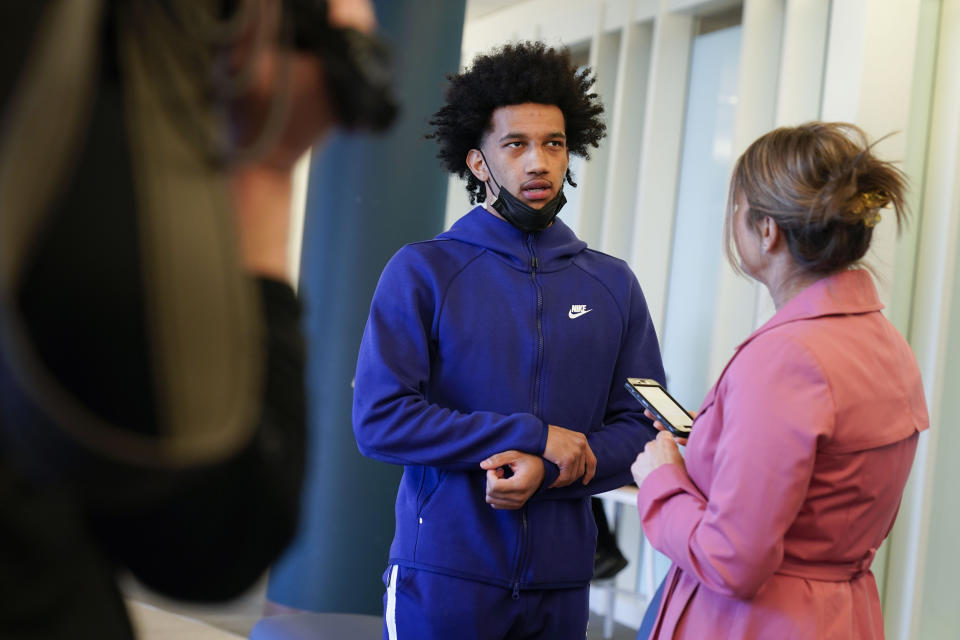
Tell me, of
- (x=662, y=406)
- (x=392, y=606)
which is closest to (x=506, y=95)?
(x=662, y=406)

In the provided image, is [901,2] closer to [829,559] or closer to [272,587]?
[829,559]

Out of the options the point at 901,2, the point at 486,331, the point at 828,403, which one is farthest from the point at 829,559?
→ the point at 901,2

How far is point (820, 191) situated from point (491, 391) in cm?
87

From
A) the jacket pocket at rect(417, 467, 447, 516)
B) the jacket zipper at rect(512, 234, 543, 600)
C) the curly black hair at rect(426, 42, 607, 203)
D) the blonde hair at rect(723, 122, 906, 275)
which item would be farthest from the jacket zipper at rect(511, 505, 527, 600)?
the curly black hair at rect(426, 42, 607, 203)

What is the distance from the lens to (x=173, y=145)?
22.2 inches

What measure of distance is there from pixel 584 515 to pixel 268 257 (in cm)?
171

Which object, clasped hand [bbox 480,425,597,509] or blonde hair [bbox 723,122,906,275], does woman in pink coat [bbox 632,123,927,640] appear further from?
clasped hand [bbox 480,425,597,509]

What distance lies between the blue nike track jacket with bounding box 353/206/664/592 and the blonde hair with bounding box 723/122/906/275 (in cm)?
64

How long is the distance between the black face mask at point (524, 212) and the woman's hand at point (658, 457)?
685 mm

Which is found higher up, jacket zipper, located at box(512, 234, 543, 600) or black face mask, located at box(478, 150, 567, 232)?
black face mask, located at box(478, 150, 567, 232)

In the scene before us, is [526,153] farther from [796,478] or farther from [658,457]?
[796,478]

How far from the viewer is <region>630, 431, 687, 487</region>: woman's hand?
6.14ft

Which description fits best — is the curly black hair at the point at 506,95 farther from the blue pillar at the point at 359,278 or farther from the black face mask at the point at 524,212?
the blue pillar at the point at 359,278

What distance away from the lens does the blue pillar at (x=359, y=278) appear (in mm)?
4398
